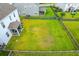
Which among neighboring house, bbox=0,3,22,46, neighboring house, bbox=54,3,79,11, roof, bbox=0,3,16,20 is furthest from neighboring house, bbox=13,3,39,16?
roof, bbox=0,3,16,20

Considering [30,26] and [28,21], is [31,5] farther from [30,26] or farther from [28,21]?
[30,26]

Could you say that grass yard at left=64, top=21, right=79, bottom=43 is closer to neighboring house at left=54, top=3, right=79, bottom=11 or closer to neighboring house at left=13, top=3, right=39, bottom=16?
neighboring house at left=13, top=3, right=39, bottom=16

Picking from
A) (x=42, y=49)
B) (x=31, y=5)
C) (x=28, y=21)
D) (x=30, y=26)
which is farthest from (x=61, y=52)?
(x=31, y=5)

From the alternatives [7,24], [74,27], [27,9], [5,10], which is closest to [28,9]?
[27,9]

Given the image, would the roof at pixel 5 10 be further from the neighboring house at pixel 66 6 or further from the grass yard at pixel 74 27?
the neighboring house at pixel 66 6

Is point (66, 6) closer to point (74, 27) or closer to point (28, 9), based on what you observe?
point (28, 9)

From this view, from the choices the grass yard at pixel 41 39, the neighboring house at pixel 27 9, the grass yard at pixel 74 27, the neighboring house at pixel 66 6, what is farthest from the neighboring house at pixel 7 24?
the neighboring house at pixel 66 6
